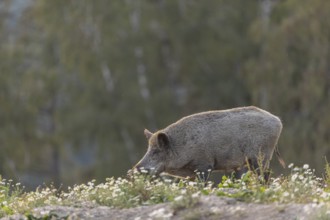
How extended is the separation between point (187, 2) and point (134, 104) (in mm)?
4795

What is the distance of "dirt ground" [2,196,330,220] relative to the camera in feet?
33.0

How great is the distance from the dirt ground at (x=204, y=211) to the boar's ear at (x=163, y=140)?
4.08 meters

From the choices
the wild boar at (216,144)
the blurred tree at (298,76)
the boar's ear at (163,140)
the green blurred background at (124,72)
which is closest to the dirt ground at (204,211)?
the wild boar at (216,144)

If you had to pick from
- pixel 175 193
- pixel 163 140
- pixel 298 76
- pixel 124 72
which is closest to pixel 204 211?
pixel 175 193

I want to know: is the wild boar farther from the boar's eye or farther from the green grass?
the green grass

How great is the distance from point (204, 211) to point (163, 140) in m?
5.06

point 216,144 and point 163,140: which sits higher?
point 163,140

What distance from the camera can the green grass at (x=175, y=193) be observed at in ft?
35.3

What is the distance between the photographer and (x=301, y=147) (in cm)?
3909

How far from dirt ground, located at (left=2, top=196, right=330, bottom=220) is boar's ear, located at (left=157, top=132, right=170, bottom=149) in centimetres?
408

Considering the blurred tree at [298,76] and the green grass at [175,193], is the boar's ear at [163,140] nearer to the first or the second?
the green grass at [175,193]

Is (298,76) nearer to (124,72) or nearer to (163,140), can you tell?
(124,72)

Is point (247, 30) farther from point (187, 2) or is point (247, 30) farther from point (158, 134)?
point (158, 134)

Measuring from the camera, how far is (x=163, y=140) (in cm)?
1541
